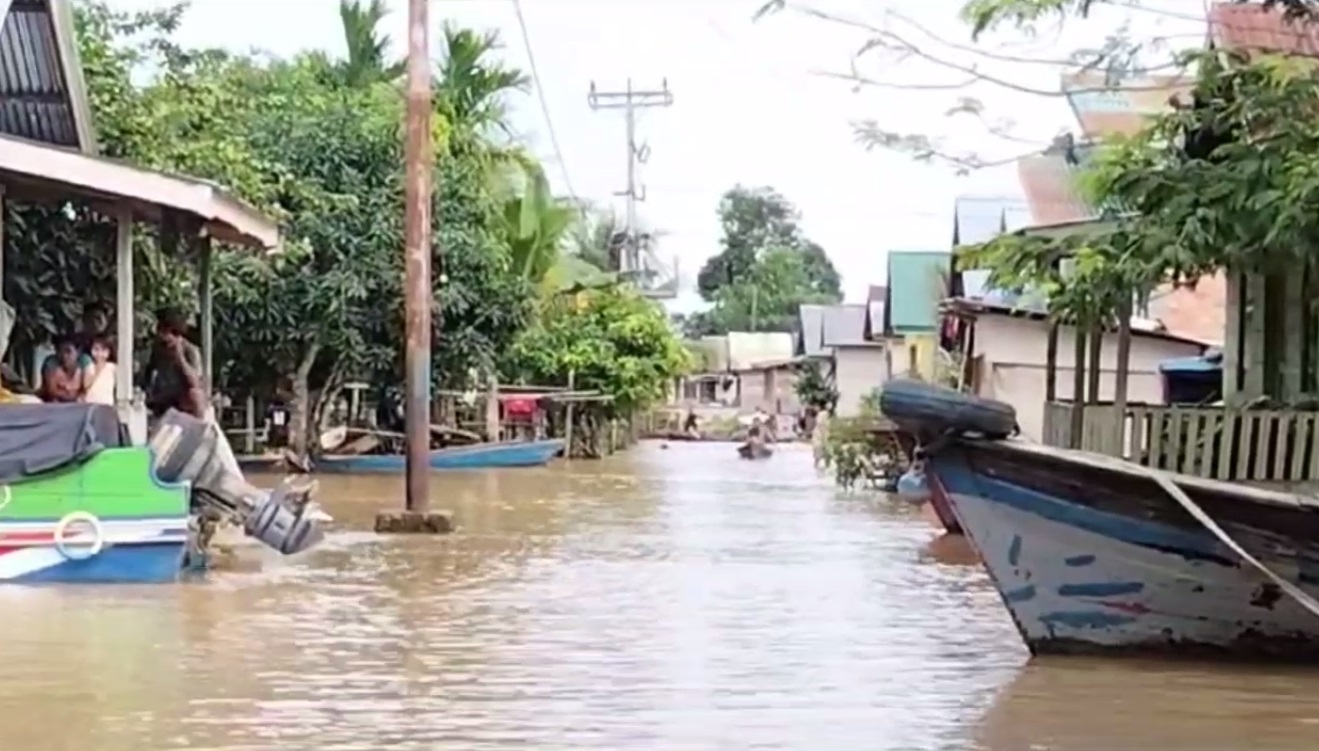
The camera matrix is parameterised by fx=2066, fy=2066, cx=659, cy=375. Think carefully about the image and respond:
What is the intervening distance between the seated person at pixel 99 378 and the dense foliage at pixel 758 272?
243 feet

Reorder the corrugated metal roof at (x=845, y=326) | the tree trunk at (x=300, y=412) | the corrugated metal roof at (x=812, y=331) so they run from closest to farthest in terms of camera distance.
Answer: the tree trunk at (x=300, y=412) < the corrugated metal roof at (x=845, y=326) < the corrugated metal roof at (x=812, y=331)

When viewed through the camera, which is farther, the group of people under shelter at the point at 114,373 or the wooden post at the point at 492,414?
the wooden post at the point at 492,414

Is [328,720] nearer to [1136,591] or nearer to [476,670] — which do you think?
[476,670]

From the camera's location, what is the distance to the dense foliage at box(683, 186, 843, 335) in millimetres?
89938

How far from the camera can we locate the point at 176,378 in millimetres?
15406

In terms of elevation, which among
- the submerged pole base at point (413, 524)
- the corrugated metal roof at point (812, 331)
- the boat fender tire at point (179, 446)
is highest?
the corrugated metal roof at point (812, 331)

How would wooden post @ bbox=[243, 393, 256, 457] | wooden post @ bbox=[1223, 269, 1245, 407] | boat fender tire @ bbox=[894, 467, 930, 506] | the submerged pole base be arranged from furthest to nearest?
wooden post @ bbox=[243, 393, 256, 457] < boat fender tire @ bbox=[894, 467, 930, 506] < the submerged pole base < wooden post @ bbox=[1223, 269, 1245, 407]

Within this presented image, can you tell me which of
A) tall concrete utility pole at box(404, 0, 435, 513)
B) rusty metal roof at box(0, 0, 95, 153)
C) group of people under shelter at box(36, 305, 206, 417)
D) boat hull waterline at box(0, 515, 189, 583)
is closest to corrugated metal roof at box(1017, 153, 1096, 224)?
tall concrete utility pole at box(404, 0, 435, 513)

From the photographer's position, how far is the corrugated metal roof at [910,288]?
43.5 m

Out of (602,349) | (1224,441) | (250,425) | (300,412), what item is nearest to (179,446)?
(1224,441)

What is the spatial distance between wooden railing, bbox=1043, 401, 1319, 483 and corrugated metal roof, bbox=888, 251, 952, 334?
2808cm

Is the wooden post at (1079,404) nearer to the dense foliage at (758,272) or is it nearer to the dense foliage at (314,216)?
the dense foliage at (314,216)

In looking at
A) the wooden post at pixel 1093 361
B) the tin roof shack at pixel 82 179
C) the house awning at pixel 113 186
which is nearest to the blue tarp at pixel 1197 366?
the wooden post at pixel 1093 361

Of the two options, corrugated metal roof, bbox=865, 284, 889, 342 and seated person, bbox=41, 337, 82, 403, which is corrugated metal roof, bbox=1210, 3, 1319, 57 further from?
corrugated metal roof, bbox=865, 284, 889, 342
